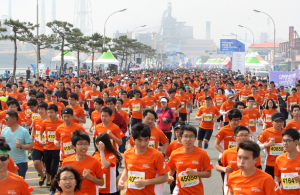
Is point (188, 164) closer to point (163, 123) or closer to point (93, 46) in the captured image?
point (163, 123)

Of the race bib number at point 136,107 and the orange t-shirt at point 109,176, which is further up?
the race bib number at point 136,107

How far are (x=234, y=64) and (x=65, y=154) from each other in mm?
30136

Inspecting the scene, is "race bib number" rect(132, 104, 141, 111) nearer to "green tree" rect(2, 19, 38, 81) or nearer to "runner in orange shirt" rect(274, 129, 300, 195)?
"runner in orange shirt" rect(274, 129, 300, 195)

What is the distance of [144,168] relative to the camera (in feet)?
13.9

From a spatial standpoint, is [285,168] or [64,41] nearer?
[285,168]

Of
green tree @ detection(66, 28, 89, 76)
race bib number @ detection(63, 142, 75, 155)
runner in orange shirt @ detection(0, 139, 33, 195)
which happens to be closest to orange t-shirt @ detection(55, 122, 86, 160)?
race bib number @ detection(63, 142, 75, 155)

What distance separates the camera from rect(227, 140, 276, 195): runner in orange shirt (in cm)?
361

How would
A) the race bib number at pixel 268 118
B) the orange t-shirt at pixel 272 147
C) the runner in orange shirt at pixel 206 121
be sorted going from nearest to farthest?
1. the orange t-shirt at pixel 272 147
2. the race bib number at pixel 268 118
3. the runner in orange shirt at pixel 206 121

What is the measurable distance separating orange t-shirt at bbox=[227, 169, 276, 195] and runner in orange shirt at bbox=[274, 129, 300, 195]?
114 centimetres

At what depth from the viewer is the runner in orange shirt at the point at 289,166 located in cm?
464

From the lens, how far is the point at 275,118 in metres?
6.12

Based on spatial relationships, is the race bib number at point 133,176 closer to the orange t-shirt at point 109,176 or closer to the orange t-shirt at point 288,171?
the orange t-shirt at point 109,176

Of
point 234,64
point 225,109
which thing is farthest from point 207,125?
point 234,64

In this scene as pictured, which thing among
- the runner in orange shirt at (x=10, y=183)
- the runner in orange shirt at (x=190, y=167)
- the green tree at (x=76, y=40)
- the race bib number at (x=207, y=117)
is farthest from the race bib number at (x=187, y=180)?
the green tree at (x=76, y=40)
